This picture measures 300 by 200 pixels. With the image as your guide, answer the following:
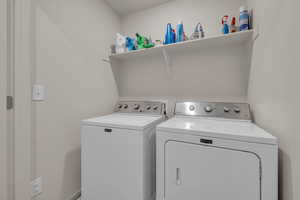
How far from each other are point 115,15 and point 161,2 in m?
0.79

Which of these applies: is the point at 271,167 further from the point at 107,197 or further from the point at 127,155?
the point at 107,197

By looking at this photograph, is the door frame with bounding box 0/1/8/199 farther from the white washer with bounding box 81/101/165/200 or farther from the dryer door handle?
the dryer door handle

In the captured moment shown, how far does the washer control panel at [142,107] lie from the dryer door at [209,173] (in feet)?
2.46

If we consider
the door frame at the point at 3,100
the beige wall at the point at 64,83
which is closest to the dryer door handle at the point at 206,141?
the beige wall at the point at 64,83

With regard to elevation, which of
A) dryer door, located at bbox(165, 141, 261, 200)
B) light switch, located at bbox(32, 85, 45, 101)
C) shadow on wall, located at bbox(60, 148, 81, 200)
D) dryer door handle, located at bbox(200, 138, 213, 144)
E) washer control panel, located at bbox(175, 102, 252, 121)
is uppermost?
light switch, located at bbox(32, 85, 45, 101)

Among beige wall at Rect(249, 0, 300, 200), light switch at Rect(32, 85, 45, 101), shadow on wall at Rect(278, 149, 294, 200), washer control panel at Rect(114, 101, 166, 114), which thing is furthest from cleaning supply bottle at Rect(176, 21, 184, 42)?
light switch at Rect(32, 85, 45, 101)

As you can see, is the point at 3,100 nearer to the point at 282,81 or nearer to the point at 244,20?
the point at 282,81

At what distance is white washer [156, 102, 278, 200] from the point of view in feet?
2.60

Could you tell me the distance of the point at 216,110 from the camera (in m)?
1.48

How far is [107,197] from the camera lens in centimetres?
125

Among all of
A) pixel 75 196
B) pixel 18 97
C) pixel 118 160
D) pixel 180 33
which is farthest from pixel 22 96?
pixel 180 33

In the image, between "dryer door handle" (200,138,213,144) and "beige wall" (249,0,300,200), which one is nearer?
"beige wall" (249,0,300,200)

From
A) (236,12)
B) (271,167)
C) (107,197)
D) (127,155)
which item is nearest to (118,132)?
(127,155)

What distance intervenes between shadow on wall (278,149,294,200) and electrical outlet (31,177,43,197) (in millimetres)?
1849
